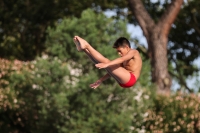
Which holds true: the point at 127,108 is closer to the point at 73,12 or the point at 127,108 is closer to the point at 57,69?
the point at 57,69

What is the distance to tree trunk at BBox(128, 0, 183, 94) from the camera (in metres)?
23.3

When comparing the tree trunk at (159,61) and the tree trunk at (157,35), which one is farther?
the tree trunk at (157,35)

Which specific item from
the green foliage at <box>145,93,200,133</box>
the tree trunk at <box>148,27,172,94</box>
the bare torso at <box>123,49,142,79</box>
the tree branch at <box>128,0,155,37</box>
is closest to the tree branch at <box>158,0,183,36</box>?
the tree trunk at <box>148,27,172,94</box>

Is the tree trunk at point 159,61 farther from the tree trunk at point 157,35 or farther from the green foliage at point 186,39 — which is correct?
the green foliage at point 186,39

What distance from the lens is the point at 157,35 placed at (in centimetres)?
2373

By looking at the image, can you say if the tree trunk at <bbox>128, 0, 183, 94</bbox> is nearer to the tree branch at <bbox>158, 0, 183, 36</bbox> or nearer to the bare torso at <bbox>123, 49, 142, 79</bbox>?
the tree branch at <bbox>158, 0, 183, 36</bbox>

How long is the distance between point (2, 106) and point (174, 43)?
13.8 metres

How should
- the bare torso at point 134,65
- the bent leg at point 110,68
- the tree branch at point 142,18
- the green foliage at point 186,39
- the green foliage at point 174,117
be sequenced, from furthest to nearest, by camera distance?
the green foliage at point 186,39 < the tree branch at point 142,18 < the green foliage at point 174,117 < the bare torso at point 134,65 < the bent leg at point 110,68

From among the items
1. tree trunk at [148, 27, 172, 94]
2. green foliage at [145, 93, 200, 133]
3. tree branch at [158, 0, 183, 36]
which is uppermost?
tree branch at [158, 0, 183, 36]

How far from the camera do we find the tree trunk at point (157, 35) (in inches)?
918

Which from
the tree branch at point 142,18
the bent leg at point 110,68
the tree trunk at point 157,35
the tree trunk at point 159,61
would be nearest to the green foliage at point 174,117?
the tree trunk at point 159,61

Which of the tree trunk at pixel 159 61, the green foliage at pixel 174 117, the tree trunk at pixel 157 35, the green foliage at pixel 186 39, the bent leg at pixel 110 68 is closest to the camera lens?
the bent leg at pixel 110 68

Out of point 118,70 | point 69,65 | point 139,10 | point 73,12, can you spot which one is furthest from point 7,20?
point 118,70

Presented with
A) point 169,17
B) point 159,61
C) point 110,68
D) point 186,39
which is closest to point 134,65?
point 110,68
